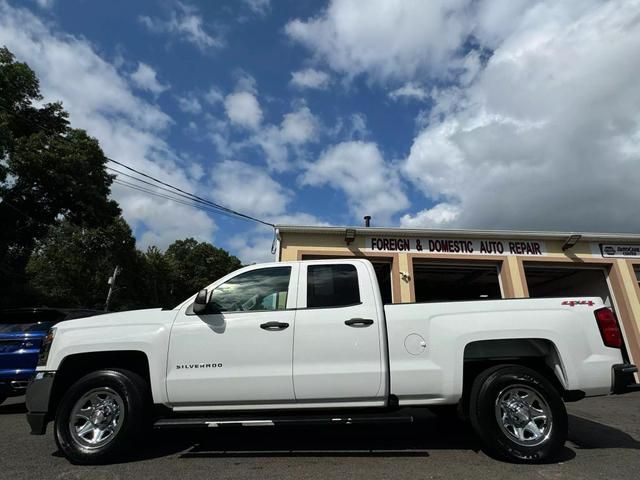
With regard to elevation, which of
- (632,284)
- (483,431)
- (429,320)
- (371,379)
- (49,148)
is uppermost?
(49,148)

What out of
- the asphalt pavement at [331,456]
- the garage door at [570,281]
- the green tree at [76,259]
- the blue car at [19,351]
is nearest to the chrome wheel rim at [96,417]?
the asphalt pavement at [331,456]

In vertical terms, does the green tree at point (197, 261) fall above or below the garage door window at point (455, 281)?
above

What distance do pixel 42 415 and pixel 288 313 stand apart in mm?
2677

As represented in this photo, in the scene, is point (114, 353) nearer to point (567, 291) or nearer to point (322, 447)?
point (322, 447)

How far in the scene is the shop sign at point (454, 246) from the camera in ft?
37.2

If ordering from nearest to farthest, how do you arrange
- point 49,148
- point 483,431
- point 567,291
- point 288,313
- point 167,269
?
point 483,431, point 288,313, point 567,291, point 49,148, point 167,269

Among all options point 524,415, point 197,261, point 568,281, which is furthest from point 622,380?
point 197,261

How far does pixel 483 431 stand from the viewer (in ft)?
13.2


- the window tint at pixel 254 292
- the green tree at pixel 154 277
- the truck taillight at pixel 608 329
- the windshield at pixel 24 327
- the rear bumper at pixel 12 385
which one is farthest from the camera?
the green tree at pixel 154 277

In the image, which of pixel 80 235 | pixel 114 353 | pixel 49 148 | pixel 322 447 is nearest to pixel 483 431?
pixel 322 447

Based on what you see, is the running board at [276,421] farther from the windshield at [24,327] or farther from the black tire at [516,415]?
the windshield at [24,327]

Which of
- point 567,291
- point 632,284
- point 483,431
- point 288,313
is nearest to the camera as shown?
point 483,431

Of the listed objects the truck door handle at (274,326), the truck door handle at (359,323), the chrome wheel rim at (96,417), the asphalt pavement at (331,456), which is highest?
the truck door handle at (359,323)

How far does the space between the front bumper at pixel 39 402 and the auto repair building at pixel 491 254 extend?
6923 mm
